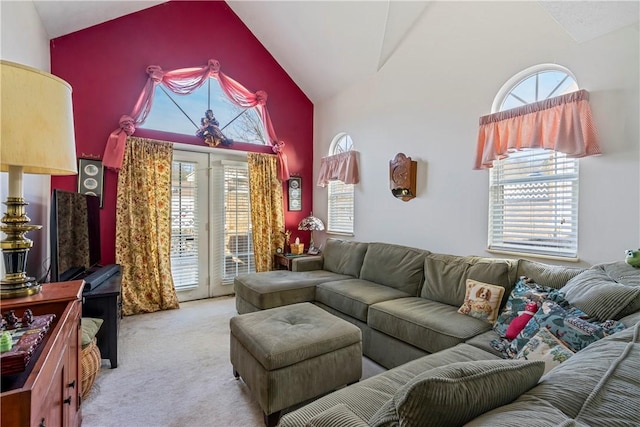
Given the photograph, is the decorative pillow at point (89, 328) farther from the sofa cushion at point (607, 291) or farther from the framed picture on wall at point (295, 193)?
the framed picture on wall at point (295, 193)

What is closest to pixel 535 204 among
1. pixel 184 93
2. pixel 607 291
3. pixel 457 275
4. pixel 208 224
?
pixel 457 275

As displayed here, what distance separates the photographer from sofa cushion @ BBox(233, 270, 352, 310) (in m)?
3.06

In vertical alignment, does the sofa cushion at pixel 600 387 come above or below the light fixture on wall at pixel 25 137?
below

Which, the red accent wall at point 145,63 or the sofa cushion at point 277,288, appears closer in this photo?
the sofa cushion at point 277,288

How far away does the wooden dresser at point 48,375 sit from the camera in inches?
26.4

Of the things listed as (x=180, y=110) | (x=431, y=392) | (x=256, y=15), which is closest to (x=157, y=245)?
(x=180, y=110)

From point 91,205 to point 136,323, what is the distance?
140cm

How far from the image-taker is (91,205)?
2.94 metres

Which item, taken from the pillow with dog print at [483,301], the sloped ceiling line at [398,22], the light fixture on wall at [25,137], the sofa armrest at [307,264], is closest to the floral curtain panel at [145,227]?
the sofa armrest at [307,264]

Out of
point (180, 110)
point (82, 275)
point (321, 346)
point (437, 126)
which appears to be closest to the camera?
point (321, 346)

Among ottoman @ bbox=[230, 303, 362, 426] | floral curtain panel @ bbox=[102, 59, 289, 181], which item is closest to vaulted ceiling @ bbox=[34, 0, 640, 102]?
floral curtain panel @ bbox=[102, 59, 289, 181]

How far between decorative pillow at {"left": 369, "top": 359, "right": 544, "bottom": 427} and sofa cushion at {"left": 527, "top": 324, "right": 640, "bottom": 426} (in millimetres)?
65

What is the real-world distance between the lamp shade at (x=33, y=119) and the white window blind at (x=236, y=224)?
3.17 meters

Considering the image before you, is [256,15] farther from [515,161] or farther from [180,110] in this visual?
[515,161]
